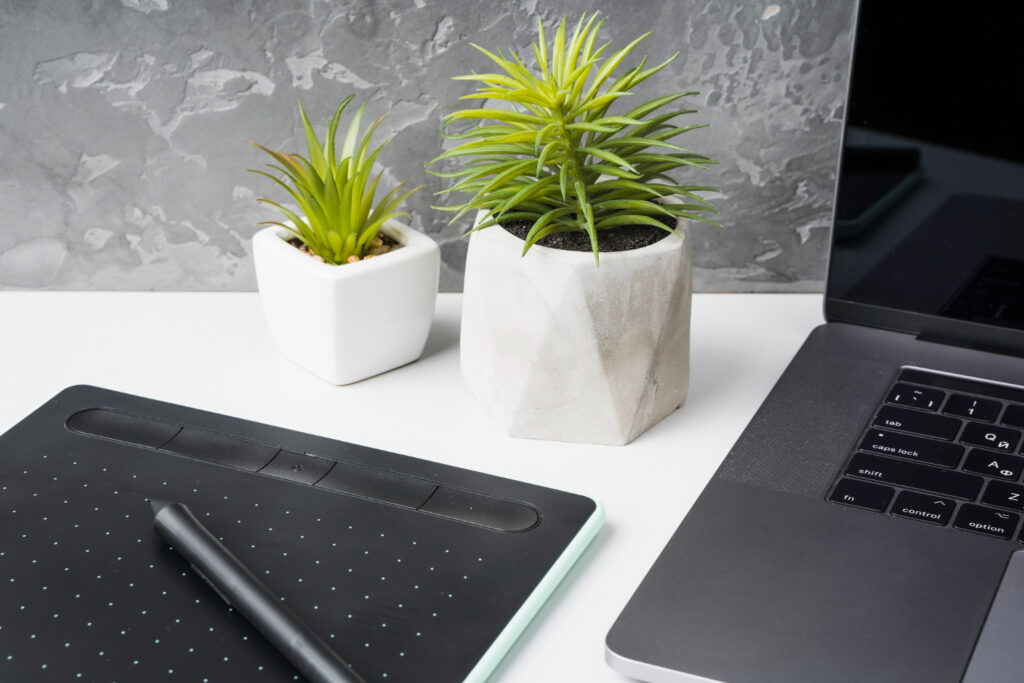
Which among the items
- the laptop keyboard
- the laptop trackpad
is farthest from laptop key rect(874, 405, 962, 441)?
the laptop trackpad

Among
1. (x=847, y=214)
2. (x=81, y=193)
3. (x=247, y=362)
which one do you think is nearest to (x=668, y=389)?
(x=847, y=214)

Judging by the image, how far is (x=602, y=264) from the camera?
533mm

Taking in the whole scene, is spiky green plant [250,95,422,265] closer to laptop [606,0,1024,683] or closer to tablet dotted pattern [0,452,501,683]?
tablet dotted pattern [0,452,501,683]

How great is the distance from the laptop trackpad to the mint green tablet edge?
0.18 m

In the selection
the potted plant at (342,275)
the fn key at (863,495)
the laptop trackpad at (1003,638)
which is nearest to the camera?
the laptop trackpad at (1003,638)

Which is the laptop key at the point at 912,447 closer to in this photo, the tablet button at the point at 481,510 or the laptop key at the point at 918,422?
the laptop key at the point at 918,422

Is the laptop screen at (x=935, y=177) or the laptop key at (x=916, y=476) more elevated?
the laptop screen at (x=935, y=177)

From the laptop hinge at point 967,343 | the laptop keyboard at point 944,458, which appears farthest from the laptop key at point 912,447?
the laptop hinge at point 967,343

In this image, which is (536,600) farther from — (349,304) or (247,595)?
(349,304)

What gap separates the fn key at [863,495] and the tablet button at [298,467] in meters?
0.27

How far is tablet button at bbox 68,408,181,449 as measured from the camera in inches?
22.8

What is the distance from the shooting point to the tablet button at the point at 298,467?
0.55m

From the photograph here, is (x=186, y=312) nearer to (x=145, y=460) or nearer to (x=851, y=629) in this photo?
(x=145, y=460)

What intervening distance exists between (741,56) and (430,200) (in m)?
0.24
